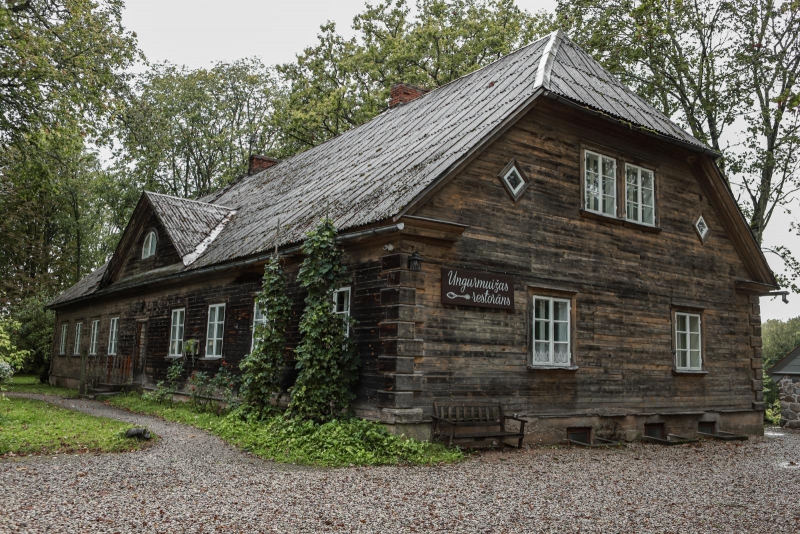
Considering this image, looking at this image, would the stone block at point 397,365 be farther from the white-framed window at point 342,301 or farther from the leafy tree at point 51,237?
the leafy tree at point 51,237

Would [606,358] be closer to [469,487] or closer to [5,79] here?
[469,487]

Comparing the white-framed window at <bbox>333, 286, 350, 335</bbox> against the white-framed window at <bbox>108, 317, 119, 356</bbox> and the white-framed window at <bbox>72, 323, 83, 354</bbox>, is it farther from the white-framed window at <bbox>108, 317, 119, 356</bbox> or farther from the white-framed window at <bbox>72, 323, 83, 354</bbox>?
the white-framed window at <bbox>72, 323, 83, 354</bbox>

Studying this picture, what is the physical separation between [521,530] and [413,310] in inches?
193

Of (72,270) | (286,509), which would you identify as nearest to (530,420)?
(286,509)

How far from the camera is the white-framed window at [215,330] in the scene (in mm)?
15914

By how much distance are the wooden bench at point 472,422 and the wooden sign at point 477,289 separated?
1661mm

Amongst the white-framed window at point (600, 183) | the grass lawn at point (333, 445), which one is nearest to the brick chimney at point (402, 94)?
the white-framed window at point (600, 183)

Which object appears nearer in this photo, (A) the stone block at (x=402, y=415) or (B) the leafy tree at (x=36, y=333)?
(A) the stone block at (x=402, y=415)

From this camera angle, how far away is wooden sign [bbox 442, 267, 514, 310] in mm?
11250

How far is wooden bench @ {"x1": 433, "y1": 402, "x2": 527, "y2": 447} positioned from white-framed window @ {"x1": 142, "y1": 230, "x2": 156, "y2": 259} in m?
11.6

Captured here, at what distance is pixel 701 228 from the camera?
15.4 m

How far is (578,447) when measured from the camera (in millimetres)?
12328

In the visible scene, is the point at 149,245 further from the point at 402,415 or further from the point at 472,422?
the point at 472,422

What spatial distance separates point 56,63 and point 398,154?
9051 millimetres
